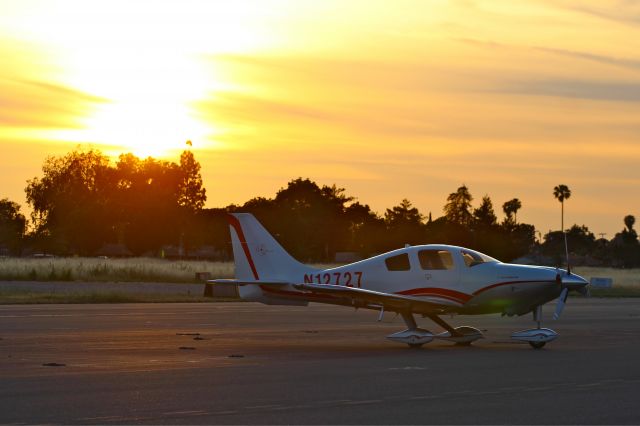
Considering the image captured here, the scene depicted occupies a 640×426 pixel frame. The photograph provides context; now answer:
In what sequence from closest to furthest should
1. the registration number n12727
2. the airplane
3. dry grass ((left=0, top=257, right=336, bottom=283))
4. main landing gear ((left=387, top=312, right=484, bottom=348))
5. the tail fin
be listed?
main landing gear ((left=387, top=312, right=484, bottom=348)) → the airplane → the registration number n12727 → the tail fin → dry grass ((left=0, top=257, right=336, bottom=283))

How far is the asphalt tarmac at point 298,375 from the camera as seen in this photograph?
13.6 m

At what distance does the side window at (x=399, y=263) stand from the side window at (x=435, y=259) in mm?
319

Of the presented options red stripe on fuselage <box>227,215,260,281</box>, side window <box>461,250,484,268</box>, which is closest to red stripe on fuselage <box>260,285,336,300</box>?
red stripe on fuselage <box>227,215,260,281</box>

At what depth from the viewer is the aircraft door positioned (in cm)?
2448

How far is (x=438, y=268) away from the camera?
24672 mm

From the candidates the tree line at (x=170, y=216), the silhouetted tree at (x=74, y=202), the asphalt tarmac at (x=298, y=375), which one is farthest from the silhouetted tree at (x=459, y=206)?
the asphalt tarmac at (x=298, y=375)

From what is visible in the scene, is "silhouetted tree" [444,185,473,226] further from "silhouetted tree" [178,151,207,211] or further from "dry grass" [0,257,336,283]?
"dry grass" [0,257,336,283]

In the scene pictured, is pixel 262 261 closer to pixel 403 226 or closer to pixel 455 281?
pixel 455 281

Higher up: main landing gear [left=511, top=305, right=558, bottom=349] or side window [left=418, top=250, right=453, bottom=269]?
side window [left=418, top=250, right=453, bottom=269]

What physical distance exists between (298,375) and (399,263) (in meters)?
7.56

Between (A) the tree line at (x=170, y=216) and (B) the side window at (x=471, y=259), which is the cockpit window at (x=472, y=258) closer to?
(B) the side window at (x=471, y=259)

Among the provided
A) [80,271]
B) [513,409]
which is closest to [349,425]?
[513,409]

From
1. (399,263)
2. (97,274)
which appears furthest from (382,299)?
(97,274)

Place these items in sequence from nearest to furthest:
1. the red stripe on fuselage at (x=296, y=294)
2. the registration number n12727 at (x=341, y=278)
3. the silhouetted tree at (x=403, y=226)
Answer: the red stripe on fuselage at (x=296, y=294) < the registration number n12727 at (x=341, y=278) < the silhouetted tree at (x=403, y=226)
